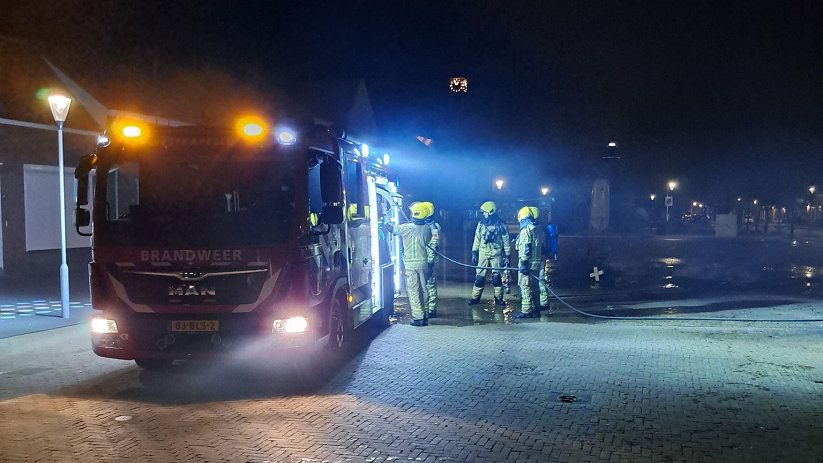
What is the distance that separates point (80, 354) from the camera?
879 centimetres

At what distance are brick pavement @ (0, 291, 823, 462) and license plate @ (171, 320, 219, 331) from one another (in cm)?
73

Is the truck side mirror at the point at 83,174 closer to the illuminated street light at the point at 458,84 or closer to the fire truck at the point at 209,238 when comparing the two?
the fire truck at the point at 209,238

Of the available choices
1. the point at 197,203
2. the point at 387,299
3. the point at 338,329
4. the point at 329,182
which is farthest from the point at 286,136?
the point at 387,299

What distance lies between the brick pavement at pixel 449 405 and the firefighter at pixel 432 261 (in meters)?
1.99

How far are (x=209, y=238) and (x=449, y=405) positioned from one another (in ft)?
9.56

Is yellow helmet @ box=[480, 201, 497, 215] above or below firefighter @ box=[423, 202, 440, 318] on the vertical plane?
above

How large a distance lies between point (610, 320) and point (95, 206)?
8.44 metres

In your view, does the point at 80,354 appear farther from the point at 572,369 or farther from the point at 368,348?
the point at 572,369

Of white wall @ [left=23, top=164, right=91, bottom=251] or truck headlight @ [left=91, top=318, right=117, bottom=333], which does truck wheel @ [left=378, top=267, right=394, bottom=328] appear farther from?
white wall @ [left=23, top=164, right=91, bottom=251]

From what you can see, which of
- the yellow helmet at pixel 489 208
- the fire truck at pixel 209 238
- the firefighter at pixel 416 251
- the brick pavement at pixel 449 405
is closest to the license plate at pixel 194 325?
the fire truck at pixel 209 238

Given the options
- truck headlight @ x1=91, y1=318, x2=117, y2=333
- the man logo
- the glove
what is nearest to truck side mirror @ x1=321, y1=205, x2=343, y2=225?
the man logo

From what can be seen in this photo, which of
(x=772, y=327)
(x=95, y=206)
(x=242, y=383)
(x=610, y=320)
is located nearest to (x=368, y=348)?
(x=242, y=383)

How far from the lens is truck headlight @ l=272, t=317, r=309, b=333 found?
21.6 feet

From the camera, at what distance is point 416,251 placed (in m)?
10.5
